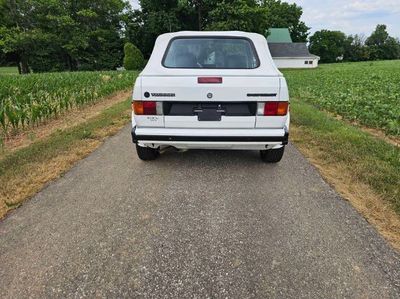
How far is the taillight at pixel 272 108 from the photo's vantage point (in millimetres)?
3766

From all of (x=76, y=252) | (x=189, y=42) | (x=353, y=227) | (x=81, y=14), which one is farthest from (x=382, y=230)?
(x=81, y=14)

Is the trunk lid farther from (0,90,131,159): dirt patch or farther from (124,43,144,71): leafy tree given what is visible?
(124,43,144,71): leafy tree

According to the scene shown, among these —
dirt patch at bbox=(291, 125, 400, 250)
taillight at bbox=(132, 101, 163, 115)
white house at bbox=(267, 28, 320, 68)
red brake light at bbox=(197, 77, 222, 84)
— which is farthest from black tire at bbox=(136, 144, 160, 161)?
white house at bbox=(267, 28, 320, 68)

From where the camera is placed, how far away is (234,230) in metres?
2.90

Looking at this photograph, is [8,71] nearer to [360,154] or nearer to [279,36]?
[360,154]

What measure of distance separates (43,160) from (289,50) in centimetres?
5804

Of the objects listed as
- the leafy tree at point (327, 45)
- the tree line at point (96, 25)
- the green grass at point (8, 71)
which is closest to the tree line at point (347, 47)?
the leafy tree at point (327, 45)

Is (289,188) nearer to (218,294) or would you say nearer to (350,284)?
(350,284)

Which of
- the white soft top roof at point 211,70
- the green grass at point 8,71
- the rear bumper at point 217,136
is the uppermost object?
the white soft top roof at point 211,70

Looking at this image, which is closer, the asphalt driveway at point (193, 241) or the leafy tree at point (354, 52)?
the asphalt driveway at point (193, 241)

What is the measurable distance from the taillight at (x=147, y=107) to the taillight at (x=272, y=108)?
125 centimetres

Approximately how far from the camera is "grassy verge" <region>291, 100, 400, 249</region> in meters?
3.16

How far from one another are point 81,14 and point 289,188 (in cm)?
4033

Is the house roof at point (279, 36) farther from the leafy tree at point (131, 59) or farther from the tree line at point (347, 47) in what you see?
the leafy tree at point (131, 59)
